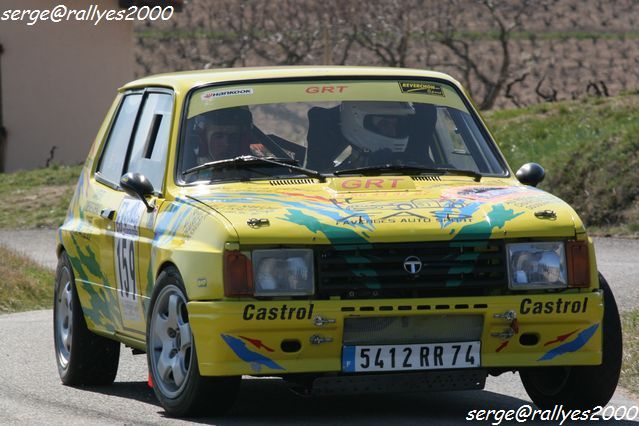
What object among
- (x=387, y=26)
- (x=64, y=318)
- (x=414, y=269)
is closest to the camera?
(x=414, y=269)

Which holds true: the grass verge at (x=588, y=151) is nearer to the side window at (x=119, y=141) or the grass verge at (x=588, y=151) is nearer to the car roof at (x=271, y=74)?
the side window at (x=119, y=141)

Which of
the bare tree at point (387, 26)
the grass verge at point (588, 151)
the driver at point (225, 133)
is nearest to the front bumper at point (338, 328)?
the driver at point (225, 133)

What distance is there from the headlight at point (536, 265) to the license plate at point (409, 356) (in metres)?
0.35

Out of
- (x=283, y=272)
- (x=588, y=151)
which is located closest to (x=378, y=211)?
(x=283, y=272)

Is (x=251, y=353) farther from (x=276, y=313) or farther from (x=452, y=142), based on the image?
(x=452, y=142)

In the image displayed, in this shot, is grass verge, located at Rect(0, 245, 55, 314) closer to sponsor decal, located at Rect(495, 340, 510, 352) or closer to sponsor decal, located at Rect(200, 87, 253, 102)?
sponsor decal, located at Rect(200, 87, 253, 102)

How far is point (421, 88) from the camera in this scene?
8773mm

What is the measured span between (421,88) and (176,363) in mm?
2198

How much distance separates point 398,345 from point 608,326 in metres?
1.14

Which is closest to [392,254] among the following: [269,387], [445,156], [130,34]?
[445,156]

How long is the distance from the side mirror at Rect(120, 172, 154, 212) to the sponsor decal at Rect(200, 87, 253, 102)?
1.81 feet

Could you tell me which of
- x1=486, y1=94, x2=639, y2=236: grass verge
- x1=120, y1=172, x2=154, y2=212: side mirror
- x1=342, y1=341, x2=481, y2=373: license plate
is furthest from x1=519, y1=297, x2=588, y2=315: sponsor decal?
x1=486, y1=94, x2=639, y2=236: grass verge

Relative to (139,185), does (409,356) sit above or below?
below

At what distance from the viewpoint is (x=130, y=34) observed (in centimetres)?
3020
